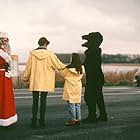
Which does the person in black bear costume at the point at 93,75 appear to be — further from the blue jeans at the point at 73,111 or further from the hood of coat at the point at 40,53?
the hood of coat at the point at 40,53

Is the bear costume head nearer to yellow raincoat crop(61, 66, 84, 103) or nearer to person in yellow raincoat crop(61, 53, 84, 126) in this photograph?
person in yellow raincoat crop(61, 53, 84, 126)

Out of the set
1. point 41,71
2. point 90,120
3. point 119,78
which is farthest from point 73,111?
point 119,78

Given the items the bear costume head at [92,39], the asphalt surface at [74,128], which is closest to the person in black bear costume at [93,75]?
the bear costume head at [92,39]

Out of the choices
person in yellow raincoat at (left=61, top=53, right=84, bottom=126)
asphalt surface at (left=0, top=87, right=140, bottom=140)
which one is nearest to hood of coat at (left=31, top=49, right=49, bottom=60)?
person in yellow raincoat at (left=61, top=53, right=84, bottom=126)

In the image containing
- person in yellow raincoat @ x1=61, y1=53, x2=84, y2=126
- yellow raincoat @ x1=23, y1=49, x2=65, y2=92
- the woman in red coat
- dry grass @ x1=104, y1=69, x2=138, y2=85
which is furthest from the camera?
dry grass @ x1=104, y1=69, x2=138, y2=85

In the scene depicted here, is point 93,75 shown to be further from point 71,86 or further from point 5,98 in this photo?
point 5,98

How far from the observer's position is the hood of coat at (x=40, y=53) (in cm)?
1083

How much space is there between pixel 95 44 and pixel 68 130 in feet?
7.00

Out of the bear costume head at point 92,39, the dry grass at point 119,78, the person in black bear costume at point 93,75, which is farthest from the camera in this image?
the dry grass at point 119,78

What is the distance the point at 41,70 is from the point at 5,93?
1045 mm

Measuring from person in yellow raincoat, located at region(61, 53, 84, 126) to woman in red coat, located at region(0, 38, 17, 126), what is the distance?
1451 mm

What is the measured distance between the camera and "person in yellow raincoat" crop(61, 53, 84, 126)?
37.0ft

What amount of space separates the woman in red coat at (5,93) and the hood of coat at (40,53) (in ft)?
2.30

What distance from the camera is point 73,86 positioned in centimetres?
1138
